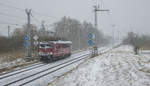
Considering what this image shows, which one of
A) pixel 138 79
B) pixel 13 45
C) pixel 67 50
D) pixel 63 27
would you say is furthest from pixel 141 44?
pixel 63 27

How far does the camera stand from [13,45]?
3241 centimetres

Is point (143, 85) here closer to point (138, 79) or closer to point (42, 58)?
point (138, 79)

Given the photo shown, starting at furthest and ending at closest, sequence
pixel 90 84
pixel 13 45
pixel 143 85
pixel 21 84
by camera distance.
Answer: pixel 13 45 → pixel 21 84 → pixel 90 84 → pixel 143 85

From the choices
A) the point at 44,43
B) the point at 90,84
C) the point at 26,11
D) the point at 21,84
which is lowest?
the point at 21,84

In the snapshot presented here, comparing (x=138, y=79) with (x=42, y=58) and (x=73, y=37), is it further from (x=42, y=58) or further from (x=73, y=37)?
(x=73, y=37)

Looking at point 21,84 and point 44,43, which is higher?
point 44,43

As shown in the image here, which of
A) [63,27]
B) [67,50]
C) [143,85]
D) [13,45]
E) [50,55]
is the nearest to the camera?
[143,85]

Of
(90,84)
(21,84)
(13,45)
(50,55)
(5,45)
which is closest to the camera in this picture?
(90,84)

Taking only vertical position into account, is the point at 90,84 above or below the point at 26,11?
below

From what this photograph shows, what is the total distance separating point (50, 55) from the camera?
1991cm

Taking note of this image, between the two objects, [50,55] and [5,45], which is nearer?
[50,55]

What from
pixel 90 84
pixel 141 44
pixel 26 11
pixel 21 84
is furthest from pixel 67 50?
pixel 90 84

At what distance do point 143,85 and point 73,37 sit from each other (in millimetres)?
A: 53566

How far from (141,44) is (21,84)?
2334 cm
